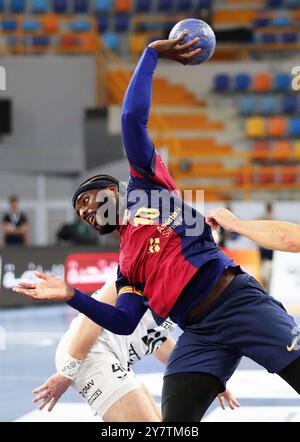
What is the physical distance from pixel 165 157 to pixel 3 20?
7.68 metres

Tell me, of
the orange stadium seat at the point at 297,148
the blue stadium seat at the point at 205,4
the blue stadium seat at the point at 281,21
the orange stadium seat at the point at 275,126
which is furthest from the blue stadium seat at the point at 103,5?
the orange stadium seat at the point at 297,148

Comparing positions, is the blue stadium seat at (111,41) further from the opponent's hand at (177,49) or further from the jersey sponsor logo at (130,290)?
the jersey sponsor logo at (130,290)

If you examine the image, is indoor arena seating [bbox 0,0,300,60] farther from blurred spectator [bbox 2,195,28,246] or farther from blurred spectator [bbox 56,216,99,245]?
blurred spectator [bbox 2,195,28,246]

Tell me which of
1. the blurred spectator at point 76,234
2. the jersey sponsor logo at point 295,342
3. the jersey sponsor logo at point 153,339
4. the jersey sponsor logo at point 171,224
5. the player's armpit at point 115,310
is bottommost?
the blurred spectator at point 76,234

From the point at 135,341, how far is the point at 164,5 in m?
21.2

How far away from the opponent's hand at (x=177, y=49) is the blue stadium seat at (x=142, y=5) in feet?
70.3

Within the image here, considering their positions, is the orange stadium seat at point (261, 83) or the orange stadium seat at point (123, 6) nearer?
the orange stadium seat at point (261, 83)

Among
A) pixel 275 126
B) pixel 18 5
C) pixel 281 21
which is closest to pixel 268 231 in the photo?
pixel 275 126

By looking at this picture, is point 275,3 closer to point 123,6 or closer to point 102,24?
point 123,6

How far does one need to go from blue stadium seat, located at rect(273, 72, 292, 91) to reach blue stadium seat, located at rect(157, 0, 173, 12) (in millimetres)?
4049

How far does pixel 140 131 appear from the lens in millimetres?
3744

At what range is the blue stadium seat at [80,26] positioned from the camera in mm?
23844

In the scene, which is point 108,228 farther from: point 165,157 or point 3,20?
point 3,20

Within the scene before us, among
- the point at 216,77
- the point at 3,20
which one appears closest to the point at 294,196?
the point at 216,77
